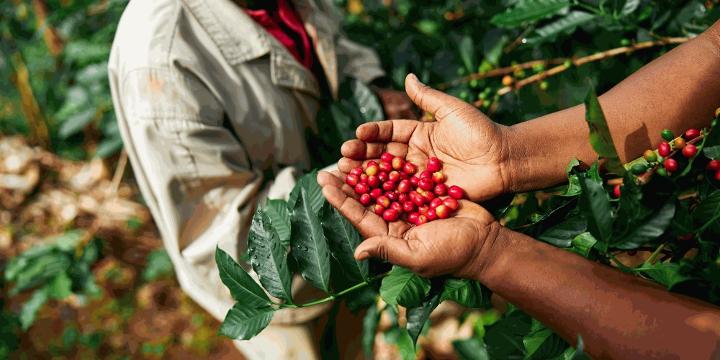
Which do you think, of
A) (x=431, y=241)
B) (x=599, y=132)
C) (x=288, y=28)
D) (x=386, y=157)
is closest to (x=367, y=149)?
(x=386, y=157)

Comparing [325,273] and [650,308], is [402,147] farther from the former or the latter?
[650,308]

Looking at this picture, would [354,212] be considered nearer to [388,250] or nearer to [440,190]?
[388,250]

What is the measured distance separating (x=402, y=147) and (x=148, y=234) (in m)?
2.54

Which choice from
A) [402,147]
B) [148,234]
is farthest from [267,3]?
[148,234]

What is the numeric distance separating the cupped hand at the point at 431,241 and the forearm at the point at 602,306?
0.05m

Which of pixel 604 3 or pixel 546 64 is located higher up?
pixel 604 3

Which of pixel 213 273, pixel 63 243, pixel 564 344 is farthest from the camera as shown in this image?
pixel 63 243

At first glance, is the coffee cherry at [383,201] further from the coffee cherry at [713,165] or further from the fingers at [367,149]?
the coffee cherry at [713,165]

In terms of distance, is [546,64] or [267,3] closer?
[546,64]

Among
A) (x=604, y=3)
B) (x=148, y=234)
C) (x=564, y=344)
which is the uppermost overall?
(x=604, y=3)

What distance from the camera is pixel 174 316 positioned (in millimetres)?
3021

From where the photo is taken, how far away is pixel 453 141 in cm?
119

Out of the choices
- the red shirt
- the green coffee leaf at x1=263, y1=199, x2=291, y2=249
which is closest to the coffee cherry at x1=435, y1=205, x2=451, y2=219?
the green coffee leaf at x1=263, y1=199, x2=291, y2=249

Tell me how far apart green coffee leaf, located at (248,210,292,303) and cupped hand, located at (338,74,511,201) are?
0.32 metres
